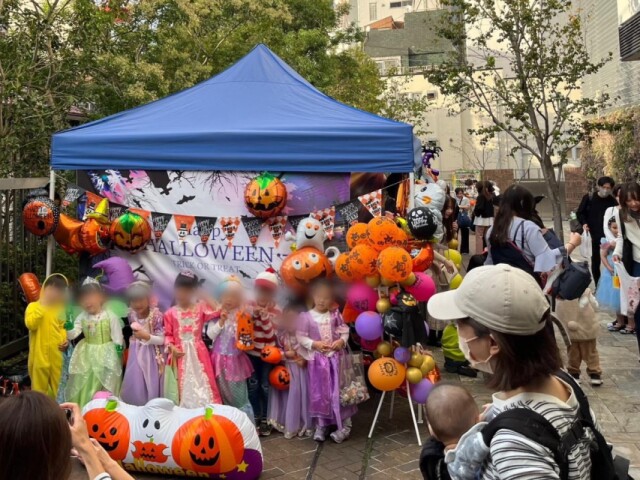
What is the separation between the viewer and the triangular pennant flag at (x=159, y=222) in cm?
600

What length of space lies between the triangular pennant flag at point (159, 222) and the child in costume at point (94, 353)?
97 cm

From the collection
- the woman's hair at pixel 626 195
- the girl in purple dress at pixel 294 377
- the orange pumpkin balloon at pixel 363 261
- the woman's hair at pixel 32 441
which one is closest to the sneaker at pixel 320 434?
the girl in purple dress at pixel 294 377

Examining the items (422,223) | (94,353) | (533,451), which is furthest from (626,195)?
(533,451)

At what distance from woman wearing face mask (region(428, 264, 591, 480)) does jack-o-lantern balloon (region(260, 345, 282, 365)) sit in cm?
331

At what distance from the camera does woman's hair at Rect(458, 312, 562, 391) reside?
1.83 metres

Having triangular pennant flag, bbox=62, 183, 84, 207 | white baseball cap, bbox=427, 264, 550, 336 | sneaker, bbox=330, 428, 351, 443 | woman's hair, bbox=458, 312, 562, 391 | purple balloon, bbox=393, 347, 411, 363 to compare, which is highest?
triangular pennant flag, bbox=62, 183, 84, 207

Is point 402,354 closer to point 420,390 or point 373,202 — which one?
point 420,390

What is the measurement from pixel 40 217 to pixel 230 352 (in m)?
2.14

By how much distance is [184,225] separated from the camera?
5.97 metres

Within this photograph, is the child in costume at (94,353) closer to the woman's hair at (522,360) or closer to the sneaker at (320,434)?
the sneaker at (320,434)

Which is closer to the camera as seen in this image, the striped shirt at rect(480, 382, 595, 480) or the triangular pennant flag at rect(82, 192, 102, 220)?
the striped shirt at rect(480, 382, 595, 480)

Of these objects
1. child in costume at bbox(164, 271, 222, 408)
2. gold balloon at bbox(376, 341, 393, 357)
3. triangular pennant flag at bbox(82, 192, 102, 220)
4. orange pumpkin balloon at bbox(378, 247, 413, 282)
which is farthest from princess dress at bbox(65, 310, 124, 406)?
orange pumpkin balloon at bbox(378, 247, 413, 282)

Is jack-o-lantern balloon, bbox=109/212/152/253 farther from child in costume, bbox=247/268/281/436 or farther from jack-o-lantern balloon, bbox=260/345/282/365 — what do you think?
jack-o-lantern balloon, bbox=260/345/282/365

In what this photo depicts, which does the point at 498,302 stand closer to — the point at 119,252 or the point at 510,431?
the point at 510,431
